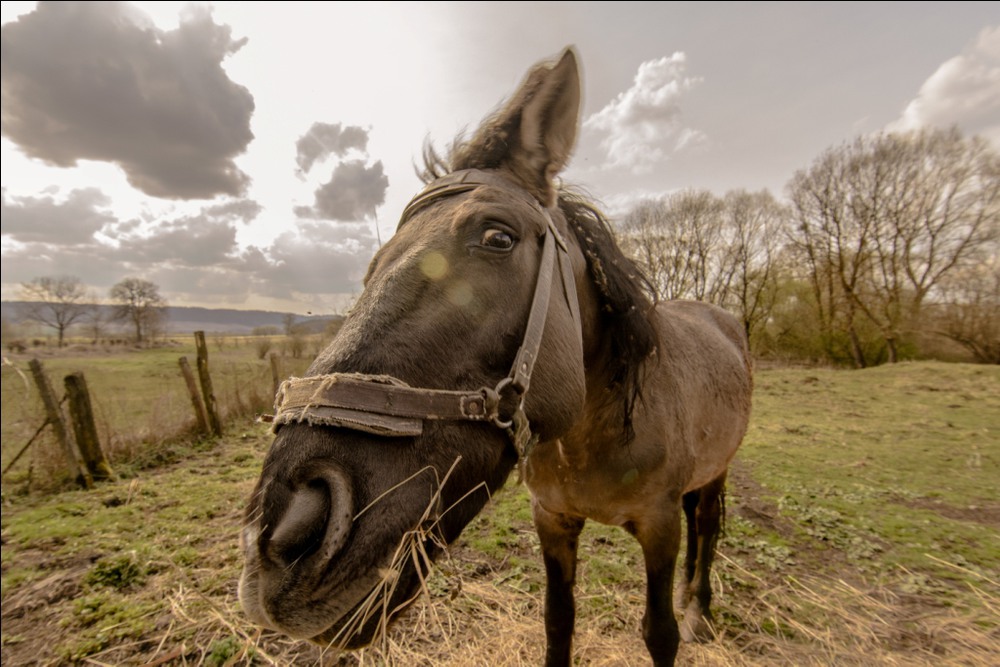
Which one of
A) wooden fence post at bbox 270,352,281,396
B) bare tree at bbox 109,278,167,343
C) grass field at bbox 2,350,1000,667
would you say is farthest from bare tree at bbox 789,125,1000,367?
bare tree at bbox 109,278,167,343

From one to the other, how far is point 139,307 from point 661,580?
212ft

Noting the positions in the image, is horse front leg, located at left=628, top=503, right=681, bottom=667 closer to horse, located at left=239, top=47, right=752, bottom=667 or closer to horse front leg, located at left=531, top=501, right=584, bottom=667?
A: horse, located at left=239, top=47, right=752, bottom=667

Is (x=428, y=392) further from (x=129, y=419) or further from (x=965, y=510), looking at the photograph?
(x=129, y=419)

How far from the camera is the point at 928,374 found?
13.7 metres

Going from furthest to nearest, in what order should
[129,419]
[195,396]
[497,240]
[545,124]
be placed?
[129,419], [195,396], [545,124], [497,240]

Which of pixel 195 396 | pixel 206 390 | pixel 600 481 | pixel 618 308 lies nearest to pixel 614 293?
pixel 618 308

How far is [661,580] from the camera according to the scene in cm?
240

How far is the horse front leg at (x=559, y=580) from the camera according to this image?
2.63m

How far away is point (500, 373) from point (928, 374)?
19.2 m

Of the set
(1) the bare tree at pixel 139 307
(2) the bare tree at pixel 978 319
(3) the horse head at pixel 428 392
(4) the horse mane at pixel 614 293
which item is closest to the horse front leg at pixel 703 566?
(4) the horse mane at pixel 614 293

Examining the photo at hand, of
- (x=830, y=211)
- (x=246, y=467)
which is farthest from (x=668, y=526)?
(x=830, y=211)

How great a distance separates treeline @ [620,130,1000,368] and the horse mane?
974cm

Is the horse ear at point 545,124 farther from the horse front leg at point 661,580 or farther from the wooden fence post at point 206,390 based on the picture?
the wooden fence post at point 206,390

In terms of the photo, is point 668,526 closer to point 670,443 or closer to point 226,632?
point 670,443
